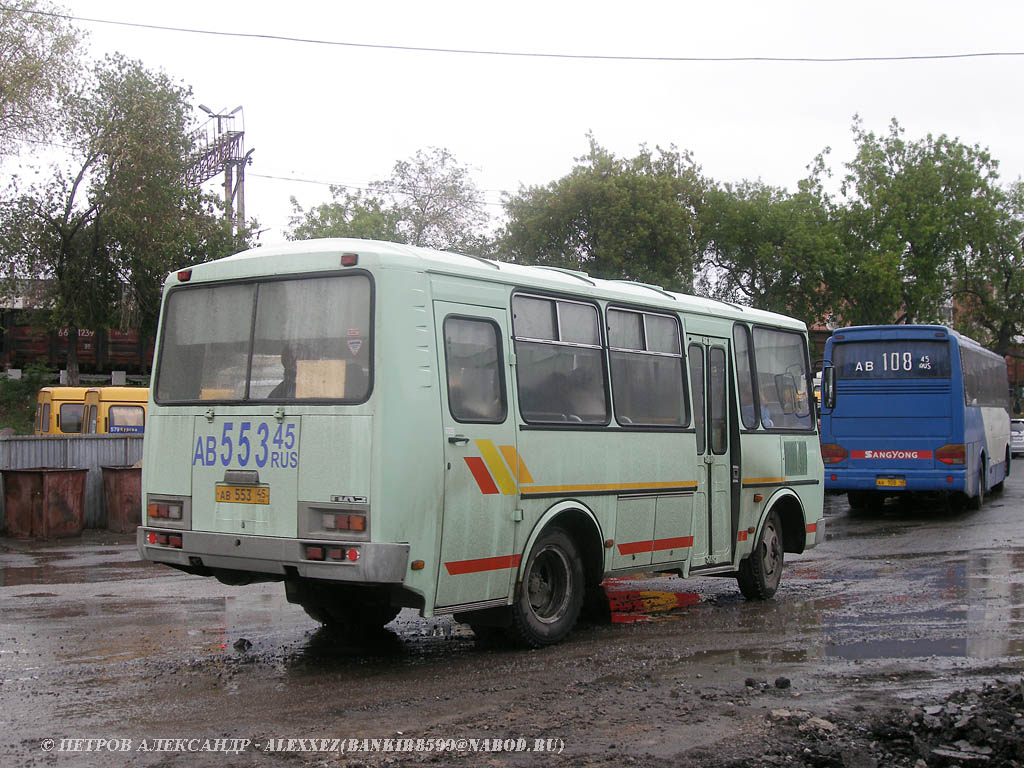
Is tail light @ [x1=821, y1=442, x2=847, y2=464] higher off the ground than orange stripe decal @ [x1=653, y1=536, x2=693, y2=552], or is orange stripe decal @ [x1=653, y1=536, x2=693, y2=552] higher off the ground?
tail light @ [x1=821, y1=442, x2=847, y2=464]

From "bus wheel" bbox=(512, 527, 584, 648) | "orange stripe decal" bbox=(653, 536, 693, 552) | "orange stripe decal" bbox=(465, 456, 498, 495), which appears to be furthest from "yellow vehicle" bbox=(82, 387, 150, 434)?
"orange stripe decal" bbox=(465, 456, 498, 495)

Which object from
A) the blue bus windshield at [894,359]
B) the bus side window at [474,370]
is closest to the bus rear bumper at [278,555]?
the bus side window at [474,370]

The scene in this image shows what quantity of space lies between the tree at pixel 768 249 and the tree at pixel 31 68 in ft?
97.2

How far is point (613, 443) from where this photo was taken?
8.92 m

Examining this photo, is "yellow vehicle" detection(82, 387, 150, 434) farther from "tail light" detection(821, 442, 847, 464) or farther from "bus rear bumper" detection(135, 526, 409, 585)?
"bus rear bumper" detection(135, 526, 409, 585)

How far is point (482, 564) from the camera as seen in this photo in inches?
297

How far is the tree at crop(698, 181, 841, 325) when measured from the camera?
5116 centimetres

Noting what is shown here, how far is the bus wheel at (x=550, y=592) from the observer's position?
26.5 ft

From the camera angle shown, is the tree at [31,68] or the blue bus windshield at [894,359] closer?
the blue bus windshield at [894,359]

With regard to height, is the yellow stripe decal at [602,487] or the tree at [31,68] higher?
the tree at [31,68]

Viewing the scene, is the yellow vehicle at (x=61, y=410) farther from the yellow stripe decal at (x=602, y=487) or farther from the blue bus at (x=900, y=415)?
the yellow stripe decal at (x=602, y=487)

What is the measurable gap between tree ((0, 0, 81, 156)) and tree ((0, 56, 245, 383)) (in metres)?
0.82

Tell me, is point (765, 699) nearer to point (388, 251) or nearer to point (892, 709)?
point (892, 709)

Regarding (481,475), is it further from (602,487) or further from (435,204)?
(435,204)
